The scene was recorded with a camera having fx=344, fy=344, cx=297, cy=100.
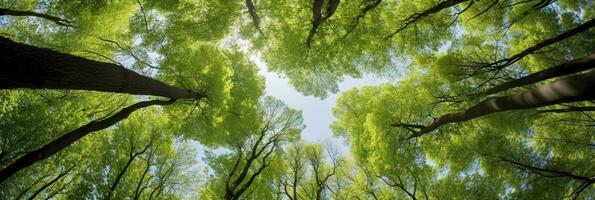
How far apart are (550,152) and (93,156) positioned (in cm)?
1512

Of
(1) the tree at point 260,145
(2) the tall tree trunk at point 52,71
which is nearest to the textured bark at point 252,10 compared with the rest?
(1) the tree at point 260,145

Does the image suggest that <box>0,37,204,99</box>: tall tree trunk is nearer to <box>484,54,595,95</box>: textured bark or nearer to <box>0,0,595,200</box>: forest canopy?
<box>0,0,595,200</box>: forest canopy

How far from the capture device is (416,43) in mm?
11305

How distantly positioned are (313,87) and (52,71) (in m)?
11.3

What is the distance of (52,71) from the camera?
3576mm

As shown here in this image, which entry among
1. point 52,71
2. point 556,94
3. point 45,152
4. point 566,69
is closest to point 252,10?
point 45,152

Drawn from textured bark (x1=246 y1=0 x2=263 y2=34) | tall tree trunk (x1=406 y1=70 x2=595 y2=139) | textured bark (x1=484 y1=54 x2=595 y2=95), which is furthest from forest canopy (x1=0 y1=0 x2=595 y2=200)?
tall tree trunk (x1=406 y1=70 x2=595 y2=139)

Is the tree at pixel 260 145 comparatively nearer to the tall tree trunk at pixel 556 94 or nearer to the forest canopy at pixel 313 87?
the forest canopy at pixel 313 87

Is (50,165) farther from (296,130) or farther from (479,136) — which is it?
(479,136)

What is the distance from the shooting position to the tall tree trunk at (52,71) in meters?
3.17

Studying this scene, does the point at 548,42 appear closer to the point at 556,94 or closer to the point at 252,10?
the point at 556,94

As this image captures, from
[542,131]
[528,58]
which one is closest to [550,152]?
[542,131]

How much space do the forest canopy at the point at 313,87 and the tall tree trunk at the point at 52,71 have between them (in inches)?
109

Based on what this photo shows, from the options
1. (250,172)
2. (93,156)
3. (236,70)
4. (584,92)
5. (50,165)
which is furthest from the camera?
(250,172)
